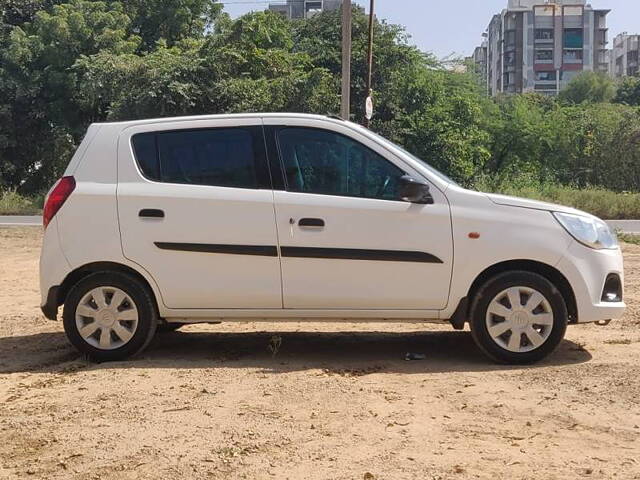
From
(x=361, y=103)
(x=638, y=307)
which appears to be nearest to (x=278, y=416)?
(x=638, y=307)

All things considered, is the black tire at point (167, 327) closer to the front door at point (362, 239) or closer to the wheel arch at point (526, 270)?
the front door at point (362, 239)

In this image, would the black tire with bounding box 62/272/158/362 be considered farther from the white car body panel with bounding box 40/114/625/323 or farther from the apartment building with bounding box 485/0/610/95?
the apartment building with bounding box 485/0/610/95

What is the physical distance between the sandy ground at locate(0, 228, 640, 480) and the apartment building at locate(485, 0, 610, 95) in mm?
119325

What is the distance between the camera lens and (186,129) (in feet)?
19.8

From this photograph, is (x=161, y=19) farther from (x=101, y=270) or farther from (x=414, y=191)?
(x=414, y=191)

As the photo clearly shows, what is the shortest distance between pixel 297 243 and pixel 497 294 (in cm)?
149

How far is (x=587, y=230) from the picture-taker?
573 cm

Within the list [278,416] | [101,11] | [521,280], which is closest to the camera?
[278,416]

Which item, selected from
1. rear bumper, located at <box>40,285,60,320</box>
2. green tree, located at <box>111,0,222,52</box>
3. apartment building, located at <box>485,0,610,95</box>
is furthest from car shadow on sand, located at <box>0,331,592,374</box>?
apartment building, located at <box>485,0,610,95</box>

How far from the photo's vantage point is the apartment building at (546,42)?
397ft

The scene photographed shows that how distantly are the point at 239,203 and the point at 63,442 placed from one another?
7.26ft

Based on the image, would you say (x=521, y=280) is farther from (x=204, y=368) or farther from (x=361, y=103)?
(x=361, y=103)

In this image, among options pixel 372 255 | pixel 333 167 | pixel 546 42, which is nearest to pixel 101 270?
pixel 333 167

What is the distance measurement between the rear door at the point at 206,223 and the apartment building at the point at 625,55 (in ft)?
435
